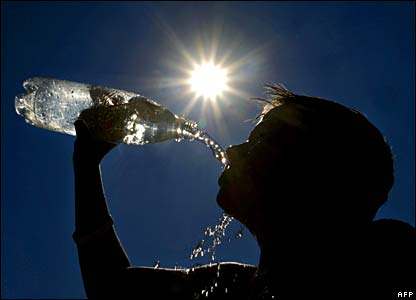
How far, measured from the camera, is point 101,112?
3.00 meters

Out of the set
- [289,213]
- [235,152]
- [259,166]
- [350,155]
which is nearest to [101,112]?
[235,152]

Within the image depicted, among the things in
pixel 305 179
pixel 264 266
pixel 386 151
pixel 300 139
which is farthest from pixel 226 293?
pixel 386 151

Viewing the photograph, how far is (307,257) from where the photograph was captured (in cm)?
219

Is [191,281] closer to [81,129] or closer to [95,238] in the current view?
[95,238]

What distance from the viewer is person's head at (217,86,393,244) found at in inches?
88.7

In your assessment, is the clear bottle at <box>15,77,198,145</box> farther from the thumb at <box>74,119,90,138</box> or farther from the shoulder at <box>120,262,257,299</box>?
the shoulder at <box>120,262,257,299</box>

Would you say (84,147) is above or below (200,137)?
below

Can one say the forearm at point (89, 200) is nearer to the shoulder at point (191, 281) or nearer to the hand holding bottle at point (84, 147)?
the hand holding bottle at point (84, 147)

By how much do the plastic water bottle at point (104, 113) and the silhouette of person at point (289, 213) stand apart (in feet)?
1.04

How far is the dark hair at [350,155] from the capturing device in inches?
88.8

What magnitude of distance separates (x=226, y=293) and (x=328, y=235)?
0.65m

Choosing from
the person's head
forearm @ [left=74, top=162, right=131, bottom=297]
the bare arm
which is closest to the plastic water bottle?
the bare arm

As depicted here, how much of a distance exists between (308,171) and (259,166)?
27 cm

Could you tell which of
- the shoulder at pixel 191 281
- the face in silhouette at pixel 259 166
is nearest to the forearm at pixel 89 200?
the shoulder at pixel 191 281
